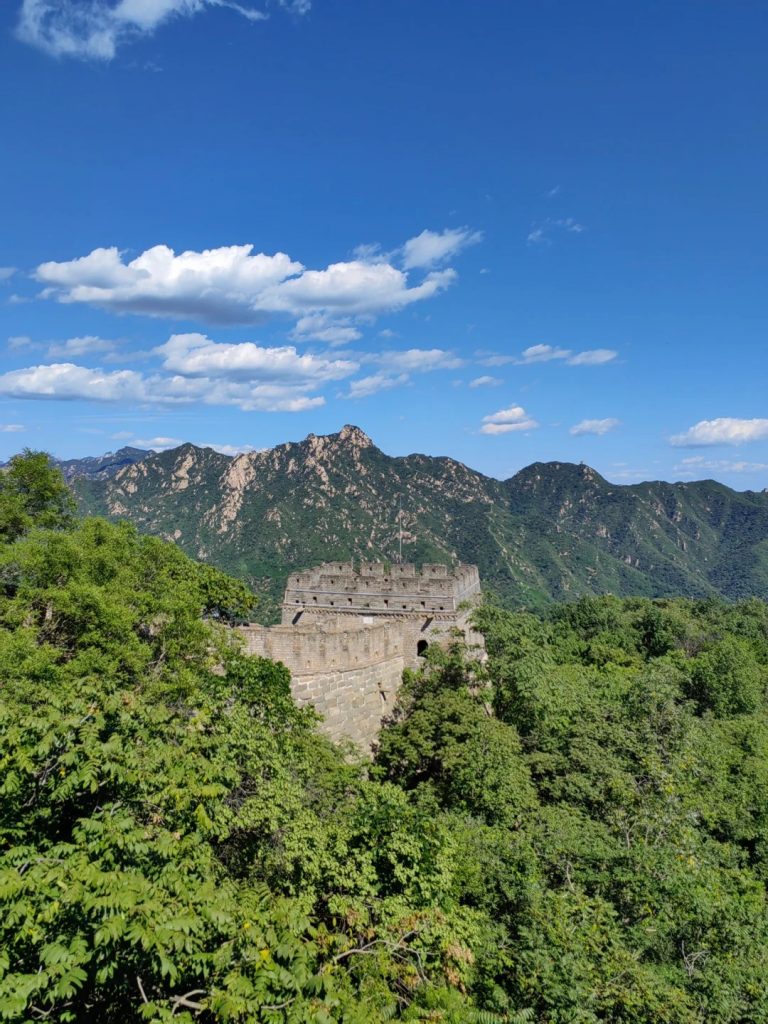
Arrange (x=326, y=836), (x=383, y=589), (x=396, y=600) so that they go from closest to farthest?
1. (x=326, y=836)
2. (x=396, y=600)
3. (x=383, y=589)

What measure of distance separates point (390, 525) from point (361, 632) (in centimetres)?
9660

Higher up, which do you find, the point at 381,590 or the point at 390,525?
the point at 390,525

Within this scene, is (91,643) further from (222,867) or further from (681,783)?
(681,783)

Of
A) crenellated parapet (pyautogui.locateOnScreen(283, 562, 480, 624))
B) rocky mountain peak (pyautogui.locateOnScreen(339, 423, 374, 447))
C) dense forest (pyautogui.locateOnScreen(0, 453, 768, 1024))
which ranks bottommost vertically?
dense forest (pyautogui.locateOnScreen(0, 453, 768, 1024))

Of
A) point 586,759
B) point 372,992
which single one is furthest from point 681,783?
point 372,992

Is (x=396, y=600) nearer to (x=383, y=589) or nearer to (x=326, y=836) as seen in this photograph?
(x=383, y=589)

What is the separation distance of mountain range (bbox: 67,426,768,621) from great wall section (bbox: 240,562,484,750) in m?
51.3

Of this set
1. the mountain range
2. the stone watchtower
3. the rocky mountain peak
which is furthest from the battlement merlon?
the rocky mountain peak

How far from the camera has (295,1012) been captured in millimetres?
4738

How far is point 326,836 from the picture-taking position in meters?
8.57

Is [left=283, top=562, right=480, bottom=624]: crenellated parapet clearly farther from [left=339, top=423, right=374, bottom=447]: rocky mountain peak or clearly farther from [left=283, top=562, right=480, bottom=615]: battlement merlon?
[left=339, top=423, right=374, bottom=447]: rocky mountain peak

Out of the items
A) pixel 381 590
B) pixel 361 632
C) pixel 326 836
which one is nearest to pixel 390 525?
pixel 381 590

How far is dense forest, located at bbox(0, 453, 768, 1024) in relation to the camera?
16.4 ft

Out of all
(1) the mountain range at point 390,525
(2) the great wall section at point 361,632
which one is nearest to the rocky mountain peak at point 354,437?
(1) the mountain range at point 390,525
